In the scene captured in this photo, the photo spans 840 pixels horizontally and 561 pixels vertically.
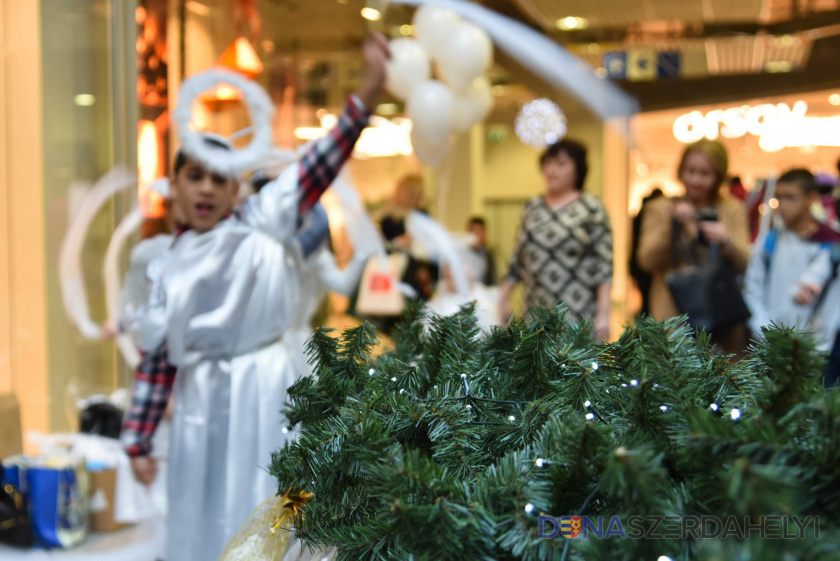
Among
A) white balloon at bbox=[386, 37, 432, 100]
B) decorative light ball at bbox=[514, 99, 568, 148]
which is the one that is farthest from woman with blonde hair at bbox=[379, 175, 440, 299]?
decorative light ball at bbox=[514, 99, 568, 148]

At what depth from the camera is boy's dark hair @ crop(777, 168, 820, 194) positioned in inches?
131

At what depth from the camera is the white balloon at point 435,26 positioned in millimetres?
3992

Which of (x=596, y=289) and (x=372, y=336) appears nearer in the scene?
(x=372, y=336)

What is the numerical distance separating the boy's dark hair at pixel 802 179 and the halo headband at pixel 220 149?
2310 mm

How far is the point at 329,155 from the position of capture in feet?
6.18

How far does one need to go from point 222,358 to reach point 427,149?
243 centimetres

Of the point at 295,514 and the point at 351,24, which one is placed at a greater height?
the point at 351,24

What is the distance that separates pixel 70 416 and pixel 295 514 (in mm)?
3167

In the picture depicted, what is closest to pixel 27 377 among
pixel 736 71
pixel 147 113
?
pixel 147 113

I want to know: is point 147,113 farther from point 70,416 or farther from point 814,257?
point 814,257

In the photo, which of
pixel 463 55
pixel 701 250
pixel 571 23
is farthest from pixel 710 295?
pixel 571 23

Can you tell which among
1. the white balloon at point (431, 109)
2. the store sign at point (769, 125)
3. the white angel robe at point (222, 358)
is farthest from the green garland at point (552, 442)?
the store sign at point (769, 125)

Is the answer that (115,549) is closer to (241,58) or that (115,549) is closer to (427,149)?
(427,149)

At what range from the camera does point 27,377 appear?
3.38m
